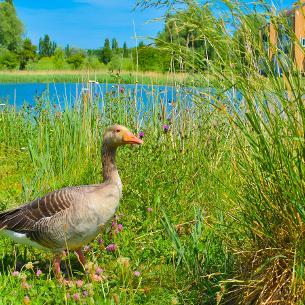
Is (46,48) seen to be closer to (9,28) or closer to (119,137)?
(9,28)

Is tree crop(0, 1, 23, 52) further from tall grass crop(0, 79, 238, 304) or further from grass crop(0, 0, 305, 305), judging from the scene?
grass crop(0, 0, 305, 305)

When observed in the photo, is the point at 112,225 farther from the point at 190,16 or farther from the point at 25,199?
the point at 190,16

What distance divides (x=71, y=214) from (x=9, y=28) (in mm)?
94063

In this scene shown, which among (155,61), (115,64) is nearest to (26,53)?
(155,61)

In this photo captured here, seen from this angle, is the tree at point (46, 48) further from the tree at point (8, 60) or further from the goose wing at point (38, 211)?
the goose wing at point (38, 211)

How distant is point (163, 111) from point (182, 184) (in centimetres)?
135

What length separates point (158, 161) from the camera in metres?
6.42

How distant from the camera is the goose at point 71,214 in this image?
4.64 m

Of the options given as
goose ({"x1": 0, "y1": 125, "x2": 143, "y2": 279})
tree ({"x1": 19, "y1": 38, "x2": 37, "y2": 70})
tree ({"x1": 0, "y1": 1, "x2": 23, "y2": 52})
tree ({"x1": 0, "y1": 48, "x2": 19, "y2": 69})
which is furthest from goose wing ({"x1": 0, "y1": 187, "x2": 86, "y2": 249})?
tree ({"x1": 0, "y1": 1, "x2": 23, "y2": 52})

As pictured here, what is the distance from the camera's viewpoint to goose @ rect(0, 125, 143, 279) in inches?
183

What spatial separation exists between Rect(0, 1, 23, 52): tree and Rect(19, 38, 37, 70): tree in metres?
1.21

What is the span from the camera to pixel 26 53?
94750mm

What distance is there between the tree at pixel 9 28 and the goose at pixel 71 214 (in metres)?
91.9

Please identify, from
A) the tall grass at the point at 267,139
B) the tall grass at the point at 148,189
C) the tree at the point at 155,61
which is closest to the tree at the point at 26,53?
the tree at the point at 155,61
